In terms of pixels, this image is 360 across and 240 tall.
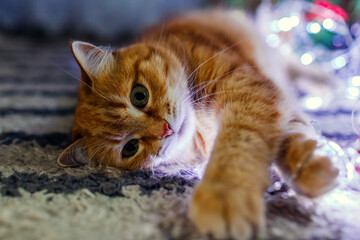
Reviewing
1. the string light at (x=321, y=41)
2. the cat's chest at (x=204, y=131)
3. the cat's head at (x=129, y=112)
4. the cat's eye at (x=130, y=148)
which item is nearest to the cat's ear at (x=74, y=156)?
the cat's head at (x=129, y=112)

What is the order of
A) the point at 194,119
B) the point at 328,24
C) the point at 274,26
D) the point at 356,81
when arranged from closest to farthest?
the point at 194,119 < the point at 356,81 < the point at 328,24 < the point at 274,26

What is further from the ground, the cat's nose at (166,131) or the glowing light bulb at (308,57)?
the glowing light bulb at (308,57)

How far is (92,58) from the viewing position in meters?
1.06

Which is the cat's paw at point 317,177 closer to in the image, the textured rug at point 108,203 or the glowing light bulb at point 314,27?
the textured rug at point 108,203

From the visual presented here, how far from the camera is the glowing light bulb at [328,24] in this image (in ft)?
4.57

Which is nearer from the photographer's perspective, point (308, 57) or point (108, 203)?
point (108, 203)

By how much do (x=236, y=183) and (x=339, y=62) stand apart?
1174 millimetres

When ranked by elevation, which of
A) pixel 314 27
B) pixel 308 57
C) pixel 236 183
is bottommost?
pixel 236 183

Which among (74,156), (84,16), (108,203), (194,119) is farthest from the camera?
(84,16)

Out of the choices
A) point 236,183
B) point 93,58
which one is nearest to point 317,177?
point 236,183

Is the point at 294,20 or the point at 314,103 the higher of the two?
the point at 294,20

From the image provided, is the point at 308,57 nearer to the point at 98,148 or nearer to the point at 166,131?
the point at 166,131

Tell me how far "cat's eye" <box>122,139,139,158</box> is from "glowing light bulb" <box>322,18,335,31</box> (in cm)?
103

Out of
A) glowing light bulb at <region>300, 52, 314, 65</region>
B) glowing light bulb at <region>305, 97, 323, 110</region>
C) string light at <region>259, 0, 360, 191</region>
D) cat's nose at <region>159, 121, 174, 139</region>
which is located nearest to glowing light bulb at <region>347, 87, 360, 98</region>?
string light at <region>259, 0, 360, 191</region>
